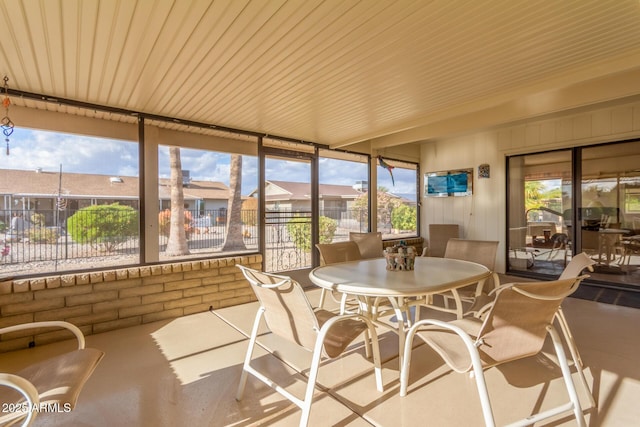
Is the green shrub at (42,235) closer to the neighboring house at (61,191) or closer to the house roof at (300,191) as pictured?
the neighboring house at (61,191)

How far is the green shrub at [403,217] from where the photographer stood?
6.21 metres

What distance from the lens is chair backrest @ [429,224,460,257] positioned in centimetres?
554

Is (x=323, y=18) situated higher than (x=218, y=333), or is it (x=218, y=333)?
(x=323, y=18)

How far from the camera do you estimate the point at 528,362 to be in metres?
2.44

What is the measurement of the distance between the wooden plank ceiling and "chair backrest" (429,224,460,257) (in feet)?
8.54

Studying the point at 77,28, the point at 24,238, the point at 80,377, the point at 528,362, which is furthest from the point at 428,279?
the point at 24,238

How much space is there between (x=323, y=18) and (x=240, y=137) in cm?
281

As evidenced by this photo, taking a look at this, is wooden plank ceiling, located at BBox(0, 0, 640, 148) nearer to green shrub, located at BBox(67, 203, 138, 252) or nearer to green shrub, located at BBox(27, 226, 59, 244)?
green shrub, located at BBox(67, 203, 138, 252)

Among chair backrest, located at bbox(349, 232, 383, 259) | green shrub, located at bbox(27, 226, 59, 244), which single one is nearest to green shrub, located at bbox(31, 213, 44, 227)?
green shrub, located at bbox(27, 226, 59, 244)

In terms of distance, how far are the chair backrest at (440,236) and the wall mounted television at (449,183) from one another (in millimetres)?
773

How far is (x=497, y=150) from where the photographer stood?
550cm

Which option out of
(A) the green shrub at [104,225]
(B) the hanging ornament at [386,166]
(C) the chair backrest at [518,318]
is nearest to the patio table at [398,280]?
(C) the chair backrest at [518,318]

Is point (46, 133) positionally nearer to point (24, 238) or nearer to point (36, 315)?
point (24, 238)

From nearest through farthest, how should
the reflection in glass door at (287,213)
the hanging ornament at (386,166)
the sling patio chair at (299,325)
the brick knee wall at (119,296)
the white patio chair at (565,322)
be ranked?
the sling patio chair at (299,325) → the white patio chair at (565,322) → the brick knee wall at (119,296) → the reflection in glass door at (287,213) → the hanging ornament at (386,166)
